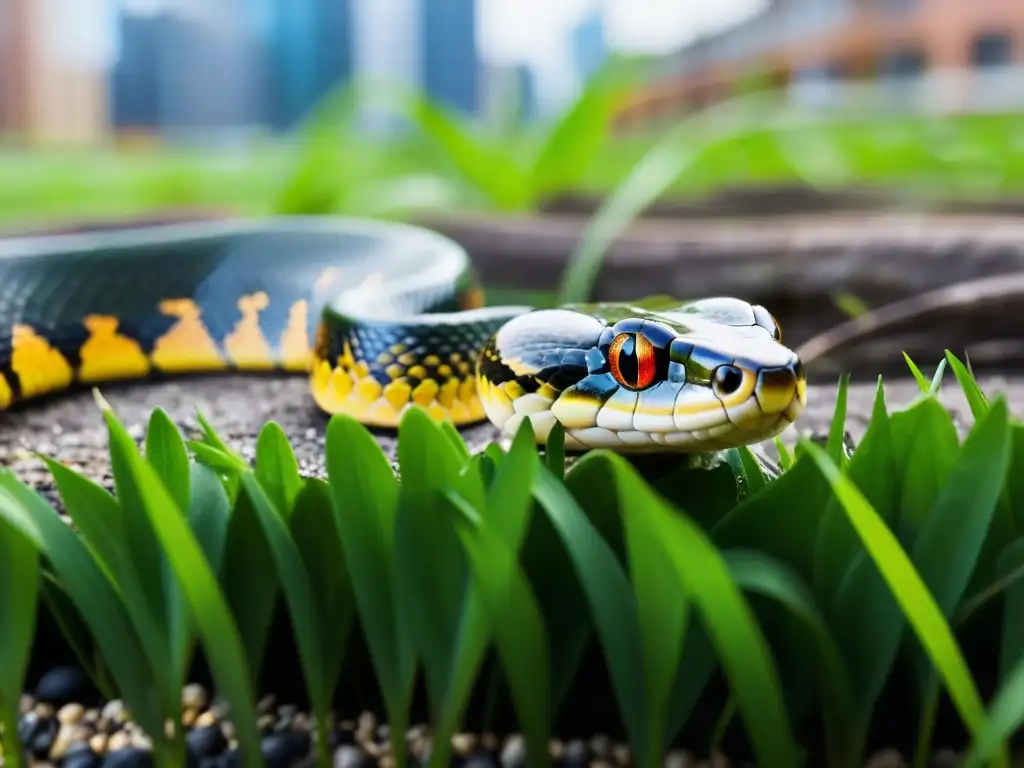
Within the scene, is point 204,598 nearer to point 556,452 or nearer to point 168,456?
point 168,456

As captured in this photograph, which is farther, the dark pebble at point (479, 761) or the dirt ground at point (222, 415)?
the dirt ground at point (222, 415)

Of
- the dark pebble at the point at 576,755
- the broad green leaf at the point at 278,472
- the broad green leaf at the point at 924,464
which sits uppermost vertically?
the broad green leaf at the point at 924,464

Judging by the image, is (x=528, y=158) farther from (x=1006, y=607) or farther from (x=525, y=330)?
(x=1006, y=607)

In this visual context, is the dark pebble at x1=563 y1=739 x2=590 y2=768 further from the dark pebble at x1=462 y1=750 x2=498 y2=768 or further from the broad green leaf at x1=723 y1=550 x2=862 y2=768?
the broad green leaf at x1=723 y1=550 x2=862 y2=768

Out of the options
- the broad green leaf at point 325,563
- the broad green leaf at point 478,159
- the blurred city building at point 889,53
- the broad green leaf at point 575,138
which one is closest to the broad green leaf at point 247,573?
the broad green leaf at point 325,563

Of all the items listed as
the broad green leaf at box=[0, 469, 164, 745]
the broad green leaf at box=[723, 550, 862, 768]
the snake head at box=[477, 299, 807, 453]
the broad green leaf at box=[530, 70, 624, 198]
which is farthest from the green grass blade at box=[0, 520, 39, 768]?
the broad green leaf at box=[530, 70, 624, 198]

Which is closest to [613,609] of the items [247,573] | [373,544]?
[373,544]

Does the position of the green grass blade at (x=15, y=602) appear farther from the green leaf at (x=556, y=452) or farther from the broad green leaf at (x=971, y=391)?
the broad green leaf at (x=971, y=391)

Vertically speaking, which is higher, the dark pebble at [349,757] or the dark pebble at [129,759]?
the dark pebble at [349,757]

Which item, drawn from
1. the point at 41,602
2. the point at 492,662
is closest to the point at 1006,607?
the point at 492,662
